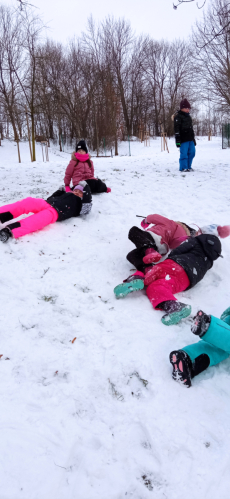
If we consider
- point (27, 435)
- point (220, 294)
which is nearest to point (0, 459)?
point (27, 435)

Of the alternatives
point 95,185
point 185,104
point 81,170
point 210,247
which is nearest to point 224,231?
point 210,247

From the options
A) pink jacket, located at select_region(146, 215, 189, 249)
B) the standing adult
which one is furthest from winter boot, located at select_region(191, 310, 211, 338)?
the standing adult

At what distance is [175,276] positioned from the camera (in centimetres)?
276

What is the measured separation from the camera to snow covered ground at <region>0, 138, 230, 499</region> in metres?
1.36

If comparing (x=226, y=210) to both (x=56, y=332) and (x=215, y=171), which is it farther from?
(x=56, y=332)

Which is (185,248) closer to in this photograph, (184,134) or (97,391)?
(97,391)

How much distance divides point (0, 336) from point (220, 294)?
7.06 feet

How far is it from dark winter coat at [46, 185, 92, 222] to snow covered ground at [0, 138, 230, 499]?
27.4 inches

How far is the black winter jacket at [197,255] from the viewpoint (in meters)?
2.83

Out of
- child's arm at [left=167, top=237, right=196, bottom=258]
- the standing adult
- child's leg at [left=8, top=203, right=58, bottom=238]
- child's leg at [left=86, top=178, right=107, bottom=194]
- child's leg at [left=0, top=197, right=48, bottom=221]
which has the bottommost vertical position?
child's arm at [left=167, top=237, right=196, bottom=258]

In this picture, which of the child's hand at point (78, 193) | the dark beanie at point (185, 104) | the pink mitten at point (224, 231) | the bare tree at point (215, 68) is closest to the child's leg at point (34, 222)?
the child's hand at point (78, 193)

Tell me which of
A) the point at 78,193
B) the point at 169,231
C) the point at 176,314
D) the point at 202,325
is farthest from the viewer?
the point at 78,193

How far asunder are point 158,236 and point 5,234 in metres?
1.86

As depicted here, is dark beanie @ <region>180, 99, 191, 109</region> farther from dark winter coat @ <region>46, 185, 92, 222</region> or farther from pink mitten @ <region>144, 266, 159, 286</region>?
pink mitten @ <region>144, 266, 159, 286</region>
